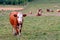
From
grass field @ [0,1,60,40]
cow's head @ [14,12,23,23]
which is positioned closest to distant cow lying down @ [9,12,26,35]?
cow's head @ [14,12,23,23]

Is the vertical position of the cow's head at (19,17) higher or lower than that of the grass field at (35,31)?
higher

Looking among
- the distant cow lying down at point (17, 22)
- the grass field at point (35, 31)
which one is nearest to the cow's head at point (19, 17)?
the distant cow lying down at point (17, 22)

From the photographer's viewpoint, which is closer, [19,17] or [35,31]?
[19,17]

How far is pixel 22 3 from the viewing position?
142 feet

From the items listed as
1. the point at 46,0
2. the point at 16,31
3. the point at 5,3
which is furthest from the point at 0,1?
the point at 16,31

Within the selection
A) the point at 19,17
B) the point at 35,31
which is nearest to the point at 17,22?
the point at 19,17

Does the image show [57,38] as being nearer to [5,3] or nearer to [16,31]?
[16,31]

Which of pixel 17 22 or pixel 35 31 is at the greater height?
pixel 17 22

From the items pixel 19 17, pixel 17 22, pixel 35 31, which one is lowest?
pixel 35 31

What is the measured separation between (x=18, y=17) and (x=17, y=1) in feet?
105

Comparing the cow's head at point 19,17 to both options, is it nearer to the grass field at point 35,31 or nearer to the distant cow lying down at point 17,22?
the distant cow lying down at point 17,22

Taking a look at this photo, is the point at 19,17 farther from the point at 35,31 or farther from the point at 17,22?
the point at 35,31

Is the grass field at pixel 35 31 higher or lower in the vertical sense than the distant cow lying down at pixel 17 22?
lower

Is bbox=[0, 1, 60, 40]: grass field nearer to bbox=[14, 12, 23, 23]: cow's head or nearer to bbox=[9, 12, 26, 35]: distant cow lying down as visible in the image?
bbox=[9, 12, 26, 35]: distant cow lying down
